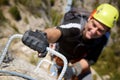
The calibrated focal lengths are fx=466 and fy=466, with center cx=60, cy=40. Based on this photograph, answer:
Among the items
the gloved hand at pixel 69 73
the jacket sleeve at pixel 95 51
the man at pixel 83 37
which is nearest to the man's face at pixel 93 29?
the man at pixel 83 37

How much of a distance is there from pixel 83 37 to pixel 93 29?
14.9 inches

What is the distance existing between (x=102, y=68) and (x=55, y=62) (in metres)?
14.3

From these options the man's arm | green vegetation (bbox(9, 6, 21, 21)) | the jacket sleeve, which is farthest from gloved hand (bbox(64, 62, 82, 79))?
green vegetation (bbox(9, 6, 21, 21))

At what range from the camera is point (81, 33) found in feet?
19.6

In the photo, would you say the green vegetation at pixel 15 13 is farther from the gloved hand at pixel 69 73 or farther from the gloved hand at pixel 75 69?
the gloved hand at pixel 69 73

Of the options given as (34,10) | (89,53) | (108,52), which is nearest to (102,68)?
(108,52)

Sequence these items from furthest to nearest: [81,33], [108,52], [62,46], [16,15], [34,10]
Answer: [108,52] < [34,10] < [16,15] < [62,46] < [81,33]

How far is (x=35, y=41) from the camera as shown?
457cm

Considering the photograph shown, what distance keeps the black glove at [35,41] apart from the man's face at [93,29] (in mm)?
1191

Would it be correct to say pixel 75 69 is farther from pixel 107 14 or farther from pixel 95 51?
pixel 107 14

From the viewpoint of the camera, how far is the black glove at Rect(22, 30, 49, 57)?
4551 mm

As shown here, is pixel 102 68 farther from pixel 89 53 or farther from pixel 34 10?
pixel 89 53

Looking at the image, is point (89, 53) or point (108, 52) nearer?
point (89, 53)

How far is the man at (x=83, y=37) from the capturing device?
5695 millimetres
